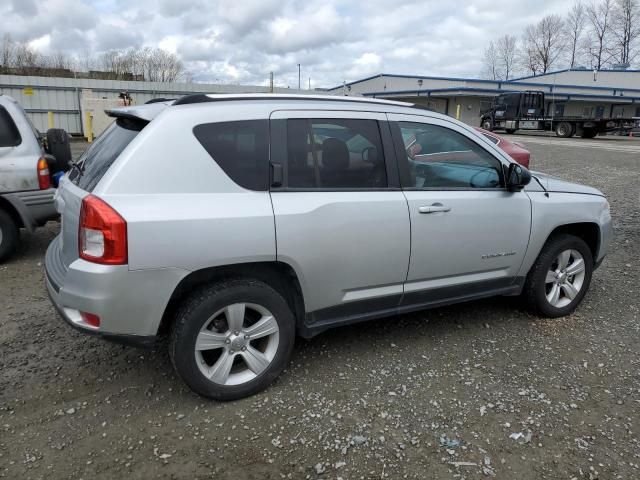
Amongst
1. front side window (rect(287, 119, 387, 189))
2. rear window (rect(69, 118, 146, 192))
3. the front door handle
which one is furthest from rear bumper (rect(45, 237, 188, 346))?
the front door handle

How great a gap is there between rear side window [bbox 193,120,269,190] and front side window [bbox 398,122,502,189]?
40.7 inches

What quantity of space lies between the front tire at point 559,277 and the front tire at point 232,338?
7.25 ft

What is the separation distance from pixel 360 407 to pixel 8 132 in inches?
189

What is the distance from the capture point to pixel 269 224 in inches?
111

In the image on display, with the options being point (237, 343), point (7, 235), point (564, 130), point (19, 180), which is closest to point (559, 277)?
point (237, 343)

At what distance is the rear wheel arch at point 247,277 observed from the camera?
279cm

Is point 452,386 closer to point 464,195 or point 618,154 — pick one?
point 464,195

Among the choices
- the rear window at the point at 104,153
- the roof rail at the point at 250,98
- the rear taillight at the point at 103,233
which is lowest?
the rear taillight at the point at 103,233

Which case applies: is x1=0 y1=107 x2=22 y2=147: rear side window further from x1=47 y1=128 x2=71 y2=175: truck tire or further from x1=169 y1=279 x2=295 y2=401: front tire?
x1=169 y1=279 x2=295 y2=401: front tire

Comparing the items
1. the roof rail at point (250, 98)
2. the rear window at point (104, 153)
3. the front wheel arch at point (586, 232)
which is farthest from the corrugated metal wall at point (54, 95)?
the front wheel arch at point (586, 232)

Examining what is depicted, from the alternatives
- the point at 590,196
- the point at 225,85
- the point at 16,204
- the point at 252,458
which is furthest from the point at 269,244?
the point at 225,85

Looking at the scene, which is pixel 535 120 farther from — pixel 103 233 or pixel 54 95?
pixel 103 233

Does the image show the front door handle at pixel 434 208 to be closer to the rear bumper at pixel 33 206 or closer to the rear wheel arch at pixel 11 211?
the rear bumper at pixel 33 206

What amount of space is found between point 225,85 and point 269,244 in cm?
2306
